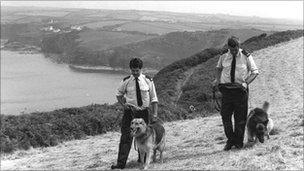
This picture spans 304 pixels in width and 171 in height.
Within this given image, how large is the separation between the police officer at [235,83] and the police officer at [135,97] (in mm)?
1954

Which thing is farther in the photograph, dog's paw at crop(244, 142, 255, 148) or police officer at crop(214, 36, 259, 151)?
dog's paw at crop(244, 142, 255, 148)

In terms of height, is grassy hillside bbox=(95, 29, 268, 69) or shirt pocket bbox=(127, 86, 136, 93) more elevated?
shirt pocket bbox=(127, 86, 136, 93)

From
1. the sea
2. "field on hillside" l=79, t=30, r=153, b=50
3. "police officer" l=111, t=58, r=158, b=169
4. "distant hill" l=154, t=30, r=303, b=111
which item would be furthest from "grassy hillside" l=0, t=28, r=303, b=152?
"field on hillside" l=79, t=30, r=153, b=50

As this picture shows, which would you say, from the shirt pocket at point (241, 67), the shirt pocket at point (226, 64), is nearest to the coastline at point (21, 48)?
the shirt pocket at point (226, 64)

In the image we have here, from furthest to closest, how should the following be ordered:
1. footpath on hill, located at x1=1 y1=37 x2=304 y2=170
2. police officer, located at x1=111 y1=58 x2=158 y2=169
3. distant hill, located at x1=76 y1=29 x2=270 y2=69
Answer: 1. distant hill, located at x1=76 y1=29 x2=270 y2=69
2. police officer, located at x1=111 y1=58 x2=158 y2=169
3. footpath on hill, located at x1=1 y1=37 x2=304 y2=170

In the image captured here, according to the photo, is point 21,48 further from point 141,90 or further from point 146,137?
point 146,137

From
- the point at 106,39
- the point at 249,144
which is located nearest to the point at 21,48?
the point at 106,39

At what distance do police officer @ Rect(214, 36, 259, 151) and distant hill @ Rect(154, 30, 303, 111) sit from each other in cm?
1911

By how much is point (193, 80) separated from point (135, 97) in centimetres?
3154

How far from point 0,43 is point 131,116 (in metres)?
198

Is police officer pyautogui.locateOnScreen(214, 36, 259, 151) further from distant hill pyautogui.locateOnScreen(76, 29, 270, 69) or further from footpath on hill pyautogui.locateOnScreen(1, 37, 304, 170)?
distant hill pyautogui.locateOnScreen(76, 29, 270, 69)

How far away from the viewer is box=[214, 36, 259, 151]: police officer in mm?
11344

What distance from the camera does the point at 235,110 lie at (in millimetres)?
11781

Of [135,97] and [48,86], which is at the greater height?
[135,97]
